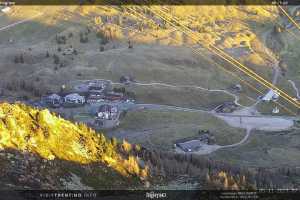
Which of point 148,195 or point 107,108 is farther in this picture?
point 107,108

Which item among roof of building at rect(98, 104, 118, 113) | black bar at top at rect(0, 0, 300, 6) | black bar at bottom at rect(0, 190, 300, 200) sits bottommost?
roof of building at rect(98, 104, 118, 113)

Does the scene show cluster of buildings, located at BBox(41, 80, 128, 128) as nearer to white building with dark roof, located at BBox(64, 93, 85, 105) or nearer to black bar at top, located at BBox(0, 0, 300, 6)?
white building with dark roof, located at BBox(64, 93, 85, 105)

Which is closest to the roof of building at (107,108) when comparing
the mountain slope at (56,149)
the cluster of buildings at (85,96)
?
the cluster of buildings at (85,96)

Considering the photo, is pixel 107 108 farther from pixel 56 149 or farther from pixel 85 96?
pixel 56 149

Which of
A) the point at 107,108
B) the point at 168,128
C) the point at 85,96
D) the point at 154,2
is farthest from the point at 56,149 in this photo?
the point at 154,2

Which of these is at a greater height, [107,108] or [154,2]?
[154,2]

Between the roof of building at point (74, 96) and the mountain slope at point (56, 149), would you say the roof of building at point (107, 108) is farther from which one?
the mountain slope at point (56, 149)

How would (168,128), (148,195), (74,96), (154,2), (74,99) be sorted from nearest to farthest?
(148,195), (168,128), (74,99), (74,96), (154,2)

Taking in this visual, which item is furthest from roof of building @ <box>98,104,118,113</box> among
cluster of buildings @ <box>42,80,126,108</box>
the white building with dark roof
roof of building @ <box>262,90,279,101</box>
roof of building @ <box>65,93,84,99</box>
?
roof of building @ <box>262,90,279,101</box>

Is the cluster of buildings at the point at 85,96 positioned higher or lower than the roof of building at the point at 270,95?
higher

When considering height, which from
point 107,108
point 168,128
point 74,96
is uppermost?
point 74,96

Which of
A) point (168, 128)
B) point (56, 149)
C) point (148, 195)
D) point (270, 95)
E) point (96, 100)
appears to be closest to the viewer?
point (148, 195)
